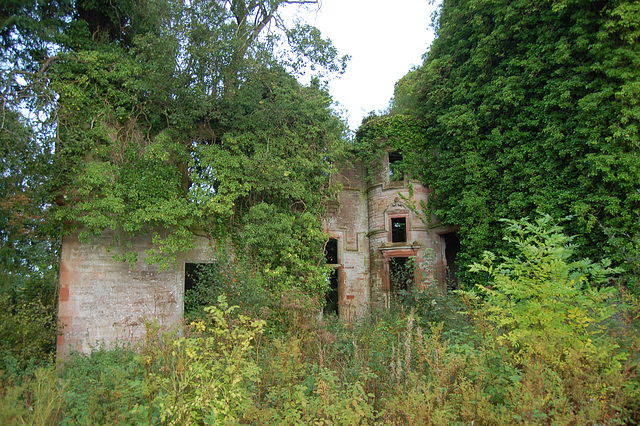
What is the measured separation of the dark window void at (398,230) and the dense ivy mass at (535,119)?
7.44ft

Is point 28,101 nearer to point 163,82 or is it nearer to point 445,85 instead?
point 163,82

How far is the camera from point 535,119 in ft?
37.7

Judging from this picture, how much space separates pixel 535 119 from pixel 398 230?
6826 mm

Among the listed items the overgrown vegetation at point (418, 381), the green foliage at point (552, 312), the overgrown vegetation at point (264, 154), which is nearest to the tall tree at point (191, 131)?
the overgrown vegetation at point (264, 154)

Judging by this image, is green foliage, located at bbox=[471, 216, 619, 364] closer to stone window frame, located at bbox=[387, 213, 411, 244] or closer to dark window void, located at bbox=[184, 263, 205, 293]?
dark window void, located at bbox=[184, 263, 205, 293]

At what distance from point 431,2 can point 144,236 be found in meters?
13.4

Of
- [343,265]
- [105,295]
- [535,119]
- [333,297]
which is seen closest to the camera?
[105,295]

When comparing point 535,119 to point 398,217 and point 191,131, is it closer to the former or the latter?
point 398,217

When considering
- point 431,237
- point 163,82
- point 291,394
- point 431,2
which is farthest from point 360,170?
point 291,394

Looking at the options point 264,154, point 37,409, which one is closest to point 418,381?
point 37,409

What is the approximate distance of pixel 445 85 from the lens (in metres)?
14.1

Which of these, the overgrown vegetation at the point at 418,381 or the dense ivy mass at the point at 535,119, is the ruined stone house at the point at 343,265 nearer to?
the dense ivy mass at the point at 535,119

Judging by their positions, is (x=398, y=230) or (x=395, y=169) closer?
(x=395, y=169)

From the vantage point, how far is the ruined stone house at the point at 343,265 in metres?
9.39
